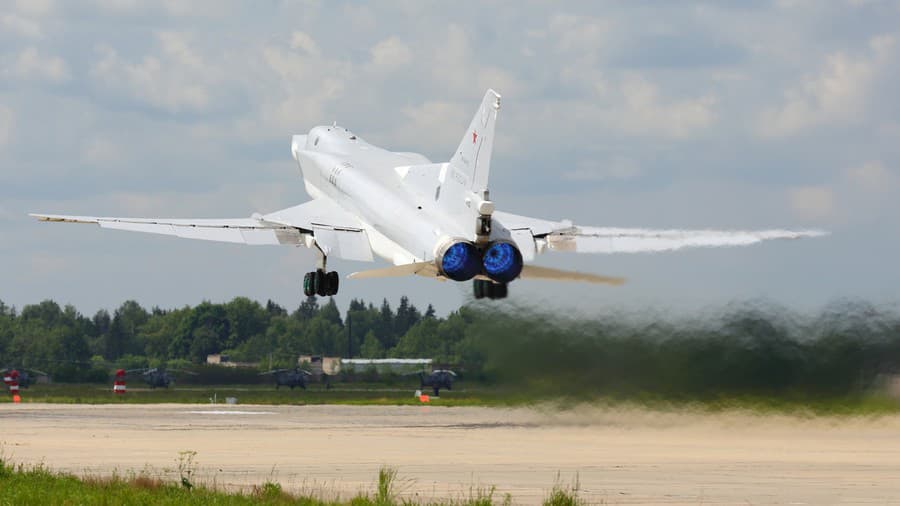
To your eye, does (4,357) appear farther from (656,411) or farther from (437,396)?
(656,411)

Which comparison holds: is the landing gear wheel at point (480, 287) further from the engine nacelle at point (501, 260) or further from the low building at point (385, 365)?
the low building at point (385, 365)

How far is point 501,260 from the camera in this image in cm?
4022

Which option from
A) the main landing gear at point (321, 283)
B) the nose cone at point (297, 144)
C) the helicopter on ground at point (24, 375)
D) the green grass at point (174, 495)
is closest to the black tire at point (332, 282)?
the main landing gear at point (321, 283)

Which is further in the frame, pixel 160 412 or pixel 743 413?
pixel 160 412

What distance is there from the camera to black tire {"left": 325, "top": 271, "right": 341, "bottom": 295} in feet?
163

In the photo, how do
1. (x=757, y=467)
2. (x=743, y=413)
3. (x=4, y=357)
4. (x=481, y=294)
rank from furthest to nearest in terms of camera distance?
(x=4, y=357), (x=481, y=294), (x=743, y=413), (x=757, y=467)

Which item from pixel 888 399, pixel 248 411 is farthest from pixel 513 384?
pixel 248 411

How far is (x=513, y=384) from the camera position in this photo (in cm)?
4366

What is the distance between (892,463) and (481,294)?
1364 cm

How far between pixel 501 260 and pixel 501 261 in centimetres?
3

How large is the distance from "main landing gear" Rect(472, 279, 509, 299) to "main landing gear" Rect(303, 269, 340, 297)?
7458 mm

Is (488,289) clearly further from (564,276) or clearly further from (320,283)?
(320,283)

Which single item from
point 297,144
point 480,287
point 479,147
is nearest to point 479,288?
point 480,287

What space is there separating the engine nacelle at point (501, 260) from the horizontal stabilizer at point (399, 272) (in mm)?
2003
